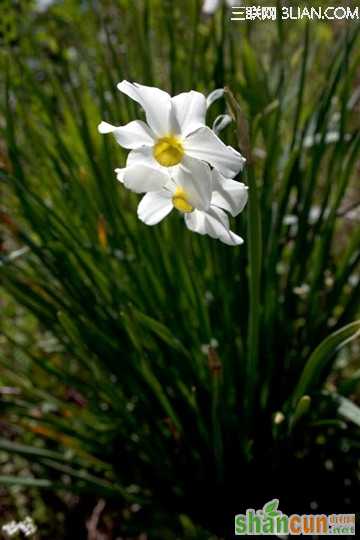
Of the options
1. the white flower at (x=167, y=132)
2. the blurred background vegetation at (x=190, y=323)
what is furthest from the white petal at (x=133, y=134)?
the blurred background vegetation at (x=190, y=323)

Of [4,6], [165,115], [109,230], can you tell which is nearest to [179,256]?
[109,230]

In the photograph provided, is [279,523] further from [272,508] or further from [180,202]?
[180,202]

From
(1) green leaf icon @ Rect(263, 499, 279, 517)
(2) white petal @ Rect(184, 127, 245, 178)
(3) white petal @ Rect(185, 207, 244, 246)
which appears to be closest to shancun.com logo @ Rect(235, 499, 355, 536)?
(1) green leaf icon @ Rect(263, 499, 279, 517)

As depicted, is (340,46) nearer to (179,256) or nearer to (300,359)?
(179,256)

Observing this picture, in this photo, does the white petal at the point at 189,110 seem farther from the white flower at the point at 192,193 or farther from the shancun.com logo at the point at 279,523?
the shancun.com logo at the point at 279,523

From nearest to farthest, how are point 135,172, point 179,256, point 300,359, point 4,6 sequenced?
point 135,172 → point 179,256 → point 300,359 → point 4,6

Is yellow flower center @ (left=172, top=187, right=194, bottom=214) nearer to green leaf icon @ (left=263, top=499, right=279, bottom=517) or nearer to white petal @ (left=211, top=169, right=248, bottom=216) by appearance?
white petal @ (left=211, top=169, right=248, bottom=216)
